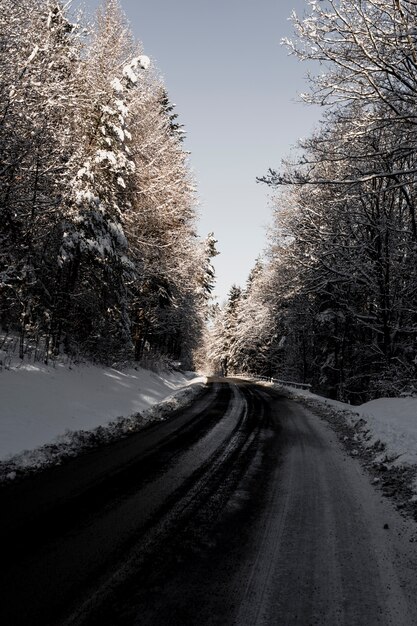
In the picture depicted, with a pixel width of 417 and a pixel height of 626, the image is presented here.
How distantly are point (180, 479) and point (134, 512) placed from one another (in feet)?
4.72

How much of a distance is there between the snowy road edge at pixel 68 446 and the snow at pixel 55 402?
127mm

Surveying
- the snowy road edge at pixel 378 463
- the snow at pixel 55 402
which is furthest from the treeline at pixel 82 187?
the snowy road edge at pixel 378 463

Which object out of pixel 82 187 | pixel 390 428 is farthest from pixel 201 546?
pixel 82 187

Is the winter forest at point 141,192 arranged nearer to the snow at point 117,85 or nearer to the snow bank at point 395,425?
the snow at point 117,85

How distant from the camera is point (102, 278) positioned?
14977mm

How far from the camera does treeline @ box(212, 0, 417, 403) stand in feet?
25.1

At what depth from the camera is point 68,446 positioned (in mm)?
7375

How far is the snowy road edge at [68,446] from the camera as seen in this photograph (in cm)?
595

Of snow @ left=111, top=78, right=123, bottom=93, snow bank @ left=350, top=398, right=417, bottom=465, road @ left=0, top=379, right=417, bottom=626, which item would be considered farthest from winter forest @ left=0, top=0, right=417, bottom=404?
road @ left=0, top=379, right=417, bottom=626

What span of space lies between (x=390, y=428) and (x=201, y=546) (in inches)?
272

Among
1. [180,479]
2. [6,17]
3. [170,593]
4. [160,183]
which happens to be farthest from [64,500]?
[160,183]

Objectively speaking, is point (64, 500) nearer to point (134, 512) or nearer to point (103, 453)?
point (134, 512)

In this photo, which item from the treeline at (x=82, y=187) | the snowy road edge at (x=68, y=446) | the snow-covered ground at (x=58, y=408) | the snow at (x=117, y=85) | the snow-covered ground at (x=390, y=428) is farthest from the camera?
the snow at (x=117, y=85)

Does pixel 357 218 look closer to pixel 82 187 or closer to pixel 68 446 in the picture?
pixel 82 187
